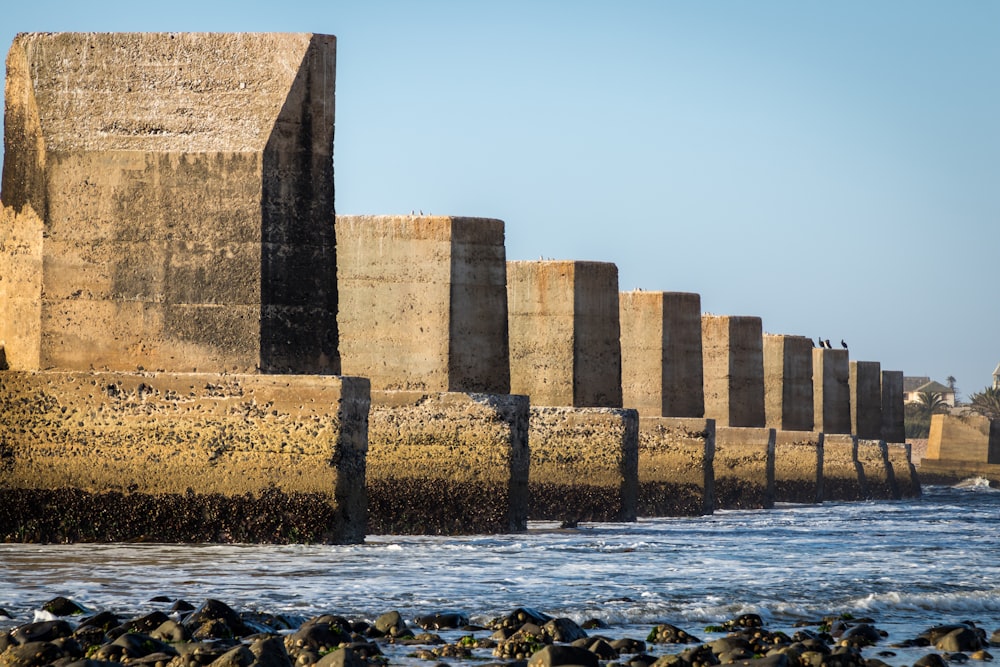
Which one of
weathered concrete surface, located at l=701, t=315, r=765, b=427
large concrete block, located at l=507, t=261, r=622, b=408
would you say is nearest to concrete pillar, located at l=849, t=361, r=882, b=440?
weathered concrete surface, located at l=701, t=315, r=765, b=427

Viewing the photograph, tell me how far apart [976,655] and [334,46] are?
6579 millimetres

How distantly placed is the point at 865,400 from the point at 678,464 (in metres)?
20.8

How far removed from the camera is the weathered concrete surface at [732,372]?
29.6m

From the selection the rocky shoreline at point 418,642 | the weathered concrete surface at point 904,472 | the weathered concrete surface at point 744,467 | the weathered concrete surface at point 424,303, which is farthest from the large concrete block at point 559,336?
the weathered concrete surface at point 904,472

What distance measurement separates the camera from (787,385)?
34.9 m

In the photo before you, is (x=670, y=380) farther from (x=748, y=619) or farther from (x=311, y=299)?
(x=748, y=619)

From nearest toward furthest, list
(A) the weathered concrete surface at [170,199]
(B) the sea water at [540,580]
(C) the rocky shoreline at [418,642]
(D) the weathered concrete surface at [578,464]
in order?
1. (C) the rocky shoreline at [418,642]
2. (B) the sea water at [540,580]
3. (A) the weathered concrete surface at [170,199]
4. (D) the weathered concrete surface at [578,464]

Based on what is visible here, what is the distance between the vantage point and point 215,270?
1123 cm

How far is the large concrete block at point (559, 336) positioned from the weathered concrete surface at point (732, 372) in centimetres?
1032

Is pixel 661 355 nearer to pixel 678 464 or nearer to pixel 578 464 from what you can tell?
pixel 678 464

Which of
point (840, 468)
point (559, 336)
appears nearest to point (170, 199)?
point (559, 336)

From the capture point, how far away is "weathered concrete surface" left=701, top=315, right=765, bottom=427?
2958 centimetres

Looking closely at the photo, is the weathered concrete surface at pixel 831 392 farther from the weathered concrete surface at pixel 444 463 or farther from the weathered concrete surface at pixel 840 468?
the weathered concrete surface at pixel 444 463

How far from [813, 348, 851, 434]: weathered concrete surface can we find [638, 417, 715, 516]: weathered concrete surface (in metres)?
16.4
